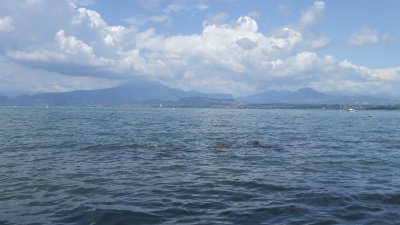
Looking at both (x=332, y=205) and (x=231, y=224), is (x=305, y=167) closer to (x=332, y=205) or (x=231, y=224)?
(x=332, y=205)

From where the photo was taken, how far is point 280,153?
1433 inches

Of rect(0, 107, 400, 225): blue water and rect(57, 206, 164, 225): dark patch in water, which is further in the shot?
rect(0, 107, 400, 225): blue water

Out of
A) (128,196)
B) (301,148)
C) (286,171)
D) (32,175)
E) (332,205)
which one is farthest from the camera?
(301,148)

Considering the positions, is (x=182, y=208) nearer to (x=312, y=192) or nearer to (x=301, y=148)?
(x=312, y=192)

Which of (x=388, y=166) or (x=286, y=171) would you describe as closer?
(x=286, y=171)

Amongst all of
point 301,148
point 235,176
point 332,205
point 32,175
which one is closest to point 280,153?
point 301,148

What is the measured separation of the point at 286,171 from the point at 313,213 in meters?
10.2

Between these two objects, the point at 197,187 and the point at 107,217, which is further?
the point at 197,187

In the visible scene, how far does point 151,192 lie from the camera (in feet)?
67.2

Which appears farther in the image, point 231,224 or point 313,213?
point 313,213

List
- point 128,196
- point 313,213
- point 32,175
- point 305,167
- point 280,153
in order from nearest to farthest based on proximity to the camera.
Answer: point 313,213 < point 128,196 < point 32,175 < point 305,167 < point 280,153

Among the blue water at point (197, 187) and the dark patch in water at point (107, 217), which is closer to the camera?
the dark patch in water at point (107, 217)

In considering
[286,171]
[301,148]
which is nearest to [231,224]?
[286,171]

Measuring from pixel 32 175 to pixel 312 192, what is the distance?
54.4 feet
